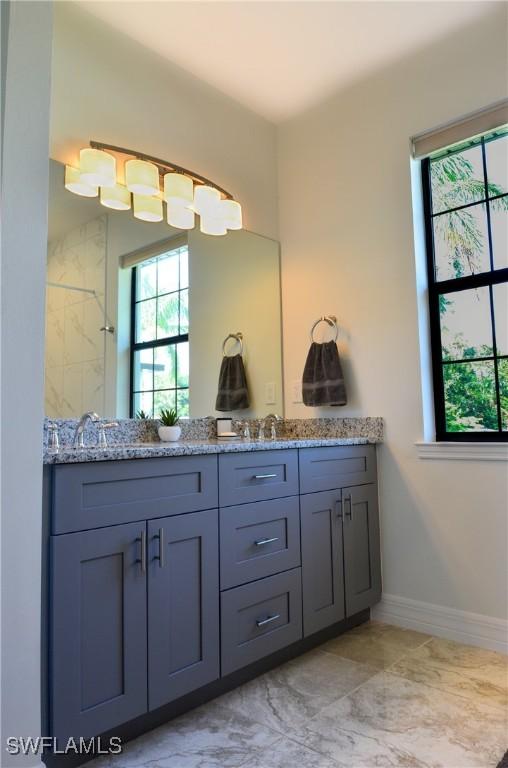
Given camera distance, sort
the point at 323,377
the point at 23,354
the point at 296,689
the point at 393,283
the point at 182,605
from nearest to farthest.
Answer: the point at 23,354, the point at 182,605, the point at 296,689, the point at 393,283, the point at 323,377

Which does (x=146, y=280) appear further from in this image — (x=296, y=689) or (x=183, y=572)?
(x=296, y=689)

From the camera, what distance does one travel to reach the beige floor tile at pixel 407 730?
1.42m

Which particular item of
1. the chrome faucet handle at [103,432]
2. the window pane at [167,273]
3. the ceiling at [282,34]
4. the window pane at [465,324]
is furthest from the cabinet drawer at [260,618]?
the ceiling at [282,34]

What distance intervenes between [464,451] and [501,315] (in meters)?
0.63

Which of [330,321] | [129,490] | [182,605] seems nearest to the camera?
[129,490]

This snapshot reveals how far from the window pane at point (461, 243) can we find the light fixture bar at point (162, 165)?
1112 mm

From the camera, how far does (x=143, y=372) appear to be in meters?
2.25

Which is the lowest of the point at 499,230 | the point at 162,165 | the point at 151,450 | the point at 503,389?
the point at 151,450

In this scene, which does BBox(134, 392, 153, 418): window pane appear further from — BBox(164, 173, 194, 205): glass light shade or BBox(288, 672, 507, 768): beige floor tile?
BBox(288, 672, 507, 768): beige floor tile

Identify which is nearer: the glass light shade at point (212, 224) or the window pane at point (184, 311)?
the window pane at point (184, 311)

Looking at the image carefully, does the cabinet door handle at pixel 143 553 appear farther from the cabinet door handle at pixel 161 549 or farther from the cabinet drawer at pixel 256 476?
the cabinet drawer at pixel 256 476

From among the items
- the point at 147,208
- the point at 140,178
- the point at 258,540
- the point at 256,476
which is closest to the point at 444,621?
the point at 258,540

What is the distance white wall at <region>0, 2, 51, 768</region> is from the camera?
48.3 inches

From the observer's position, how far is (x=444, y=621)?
2248 mm
